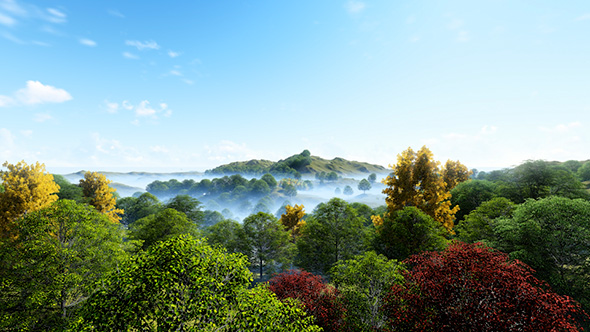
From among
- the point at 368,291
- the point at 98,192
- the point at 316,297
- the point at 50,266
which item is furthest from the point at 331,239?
the point at 98,192

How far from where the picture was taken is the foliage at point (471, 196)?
3726 cm

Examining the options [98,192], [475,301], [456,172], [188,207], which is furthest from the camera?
[456,172]

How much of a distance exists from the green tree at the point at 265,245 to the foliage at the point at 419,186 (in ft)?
53.0

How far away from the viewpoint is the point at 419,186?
25.0 metres

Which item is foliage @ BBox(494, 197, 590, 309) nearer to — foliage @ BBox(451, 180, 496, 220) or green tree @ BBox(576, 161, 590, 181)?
foliage @ BBox(451, 180, 496, 220)

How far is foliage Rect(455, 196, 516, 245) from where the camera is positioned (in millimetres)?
22422

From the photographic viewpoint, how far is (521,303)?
29.4 ft

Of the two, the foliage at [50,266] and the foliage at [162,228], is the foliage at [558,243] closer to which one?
the foliage at [50,266]

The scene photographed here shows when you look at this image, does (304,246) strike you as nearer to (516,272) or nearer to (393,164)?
(393,164)

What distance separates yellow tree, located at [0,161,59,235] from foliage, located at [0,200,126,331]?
8.70 metres

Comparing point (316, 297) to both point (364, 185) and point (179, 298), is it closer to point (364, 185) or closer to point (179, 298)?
point (179, 298)

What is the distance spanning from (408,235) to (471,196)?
27950 millimetres

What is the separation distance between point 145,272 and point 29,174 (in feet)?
78.0

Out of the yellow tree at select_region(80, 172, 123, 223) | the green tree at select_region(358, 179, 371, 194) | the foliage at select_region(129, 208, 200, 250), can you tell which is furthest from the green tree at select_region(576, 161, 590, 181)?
the green tree at select_region(358, 179, 371, 194)
